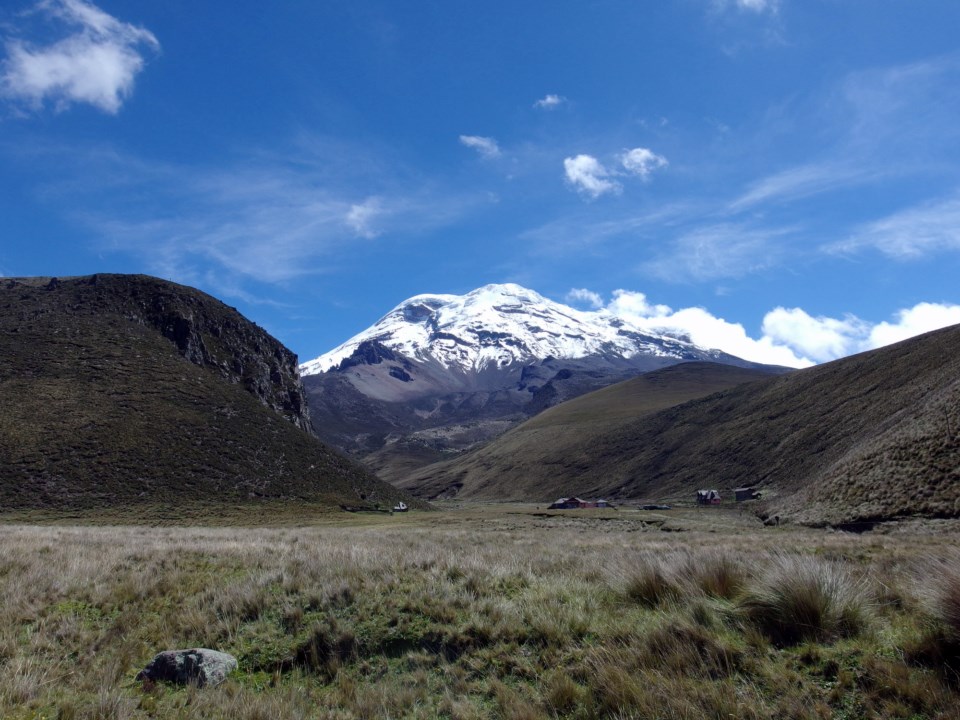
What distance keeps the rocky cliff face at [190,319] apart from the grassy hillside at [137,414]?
30 centimetres

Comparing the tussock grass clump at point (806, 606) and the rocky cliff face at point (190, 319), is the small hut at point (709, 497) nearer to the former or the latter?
the rocky cliff face at point (190, 319)

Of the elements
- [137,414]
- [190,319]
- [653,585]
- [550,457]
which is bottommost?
[550,457]

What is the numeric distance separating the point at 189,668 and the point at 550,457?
140050mm

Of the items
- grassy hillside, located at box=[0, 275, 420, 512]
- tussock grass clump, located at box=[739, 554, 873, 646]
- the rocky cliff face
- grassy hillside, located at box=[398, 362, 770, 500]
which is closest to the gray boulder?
tussock grass clump, located at box=[739, 554, 873, 646]

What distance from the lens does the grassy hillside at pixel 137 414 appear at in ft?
188

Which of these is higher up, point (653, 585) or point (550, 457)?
point (653, 585)

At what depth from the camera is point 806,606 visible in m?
6.24

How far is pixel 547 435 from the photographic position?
163000 millimetres

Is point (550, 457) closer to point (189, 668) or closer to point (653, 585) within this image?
point (653, 585)

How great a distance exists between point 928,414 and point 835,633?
51.6m

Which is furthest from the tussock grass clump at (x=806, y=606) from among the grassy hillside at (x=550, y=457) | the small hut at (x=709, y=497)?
the grassy hillside at (x=550, y=457)

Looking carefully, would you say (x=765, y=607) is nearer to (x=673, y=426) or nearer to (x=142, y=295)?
(x=142, y=295)

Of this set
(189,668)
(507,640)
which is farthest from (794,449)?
(189,668)

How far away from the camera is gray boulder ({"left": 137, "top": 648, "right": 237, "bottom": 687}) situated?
A: 21.6 feet
